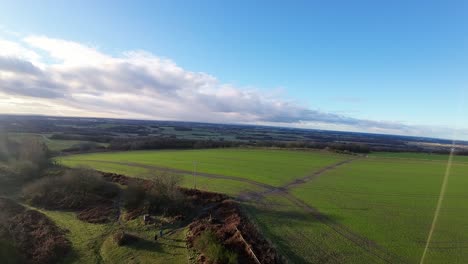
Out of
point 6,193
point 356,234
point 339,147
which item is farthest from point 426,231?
point 339,147

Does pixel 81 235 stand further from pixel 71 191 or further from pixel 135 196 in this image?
pixel 71 191

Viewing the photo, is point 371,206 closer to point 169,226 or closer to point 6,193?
point 169,226

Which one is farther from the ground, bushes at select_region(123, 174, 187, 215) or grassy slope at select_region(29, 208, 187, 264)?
bushes at select_region(123, 174, 187, 215)

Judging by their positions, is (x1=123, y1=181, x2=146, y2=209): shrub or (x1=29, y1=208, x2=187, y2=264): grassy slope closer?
(x1=29, y1=208, x2=187, y2=264): grassy slope

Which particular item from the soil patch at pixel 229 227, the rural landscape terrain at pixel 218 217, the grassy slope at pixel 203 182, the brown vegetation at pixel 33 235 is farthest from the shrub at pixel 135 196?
the grassy slope at pixel 203 182

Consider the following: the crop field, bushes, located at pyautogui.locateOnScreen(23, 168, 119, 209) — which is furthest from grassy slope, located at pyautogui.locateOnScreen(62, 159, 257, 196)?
bushes, located at pyautogui.locateOnScreen(23, 168, 119, 209)

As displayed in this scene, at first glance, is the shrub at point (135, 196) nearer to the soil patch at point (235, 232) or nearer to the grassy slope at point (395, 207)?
the soil patch at point (235, 232)

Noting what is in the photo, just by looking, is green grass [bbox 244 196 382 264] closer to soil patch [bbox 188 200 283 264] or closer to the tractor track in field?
the tractor track in field
